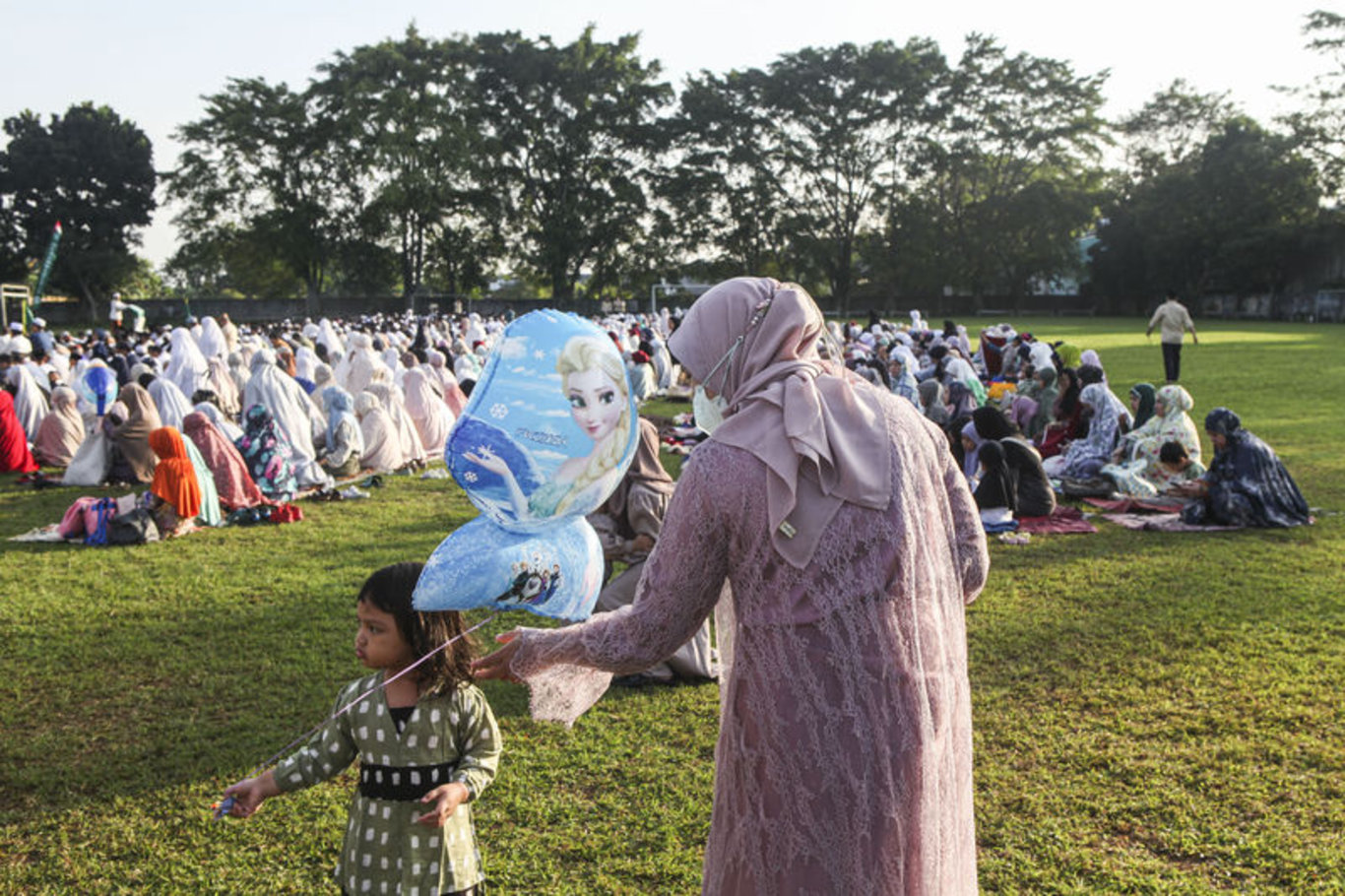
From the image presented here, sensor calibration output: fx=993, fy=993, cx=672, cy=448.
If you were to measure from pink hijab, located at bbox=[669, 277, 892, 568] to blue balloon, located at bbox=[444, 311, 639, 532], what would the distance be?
1.50 feet

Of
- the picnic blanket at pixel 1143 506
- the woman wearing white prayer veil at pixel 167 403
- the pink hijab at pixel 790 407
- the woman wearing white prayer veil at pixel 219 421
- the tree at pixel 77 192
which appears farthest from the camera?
the tree at pixel 77 192

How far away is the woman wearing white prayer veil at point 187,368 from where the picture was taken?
43.3 feet

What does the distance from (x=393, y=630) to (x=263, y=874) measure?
1.44 metres

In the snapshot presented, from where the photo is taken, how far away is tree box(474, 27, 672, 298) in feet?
136

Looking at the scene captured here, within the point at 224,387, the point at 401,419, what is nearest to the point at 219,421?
the point at 401,419

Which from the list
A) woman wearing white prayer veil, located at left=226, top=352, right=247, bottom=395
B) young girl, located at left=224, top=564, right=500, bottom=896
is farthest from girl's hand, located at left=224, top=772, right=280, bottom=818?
woman wearing white prayer veil, located at left=226, top=352, right=247, bottom=395

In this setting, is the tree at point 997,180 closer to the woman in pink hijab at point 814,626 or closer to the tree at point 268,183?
the tree at point 268,183

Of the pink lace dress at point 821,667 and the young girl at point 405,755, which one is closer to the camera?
the pink lace dress at point 821,667

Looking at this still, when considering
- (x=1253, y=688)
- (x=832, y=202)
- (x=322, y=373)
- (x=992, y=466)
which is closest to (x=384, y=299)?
(x=832, y=202)

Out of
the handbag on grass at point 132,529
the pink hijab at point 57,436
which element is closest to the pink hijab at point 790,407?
the handbag on grass at point 132,529

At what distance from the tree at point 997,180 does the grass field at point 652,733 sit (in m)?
38.8

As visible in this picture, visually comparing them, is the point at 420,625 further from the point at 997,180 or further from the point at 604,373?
the point at 997,180

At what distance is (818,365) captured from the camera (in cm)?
178

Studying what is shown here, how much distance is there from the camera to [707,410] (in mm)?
2029
